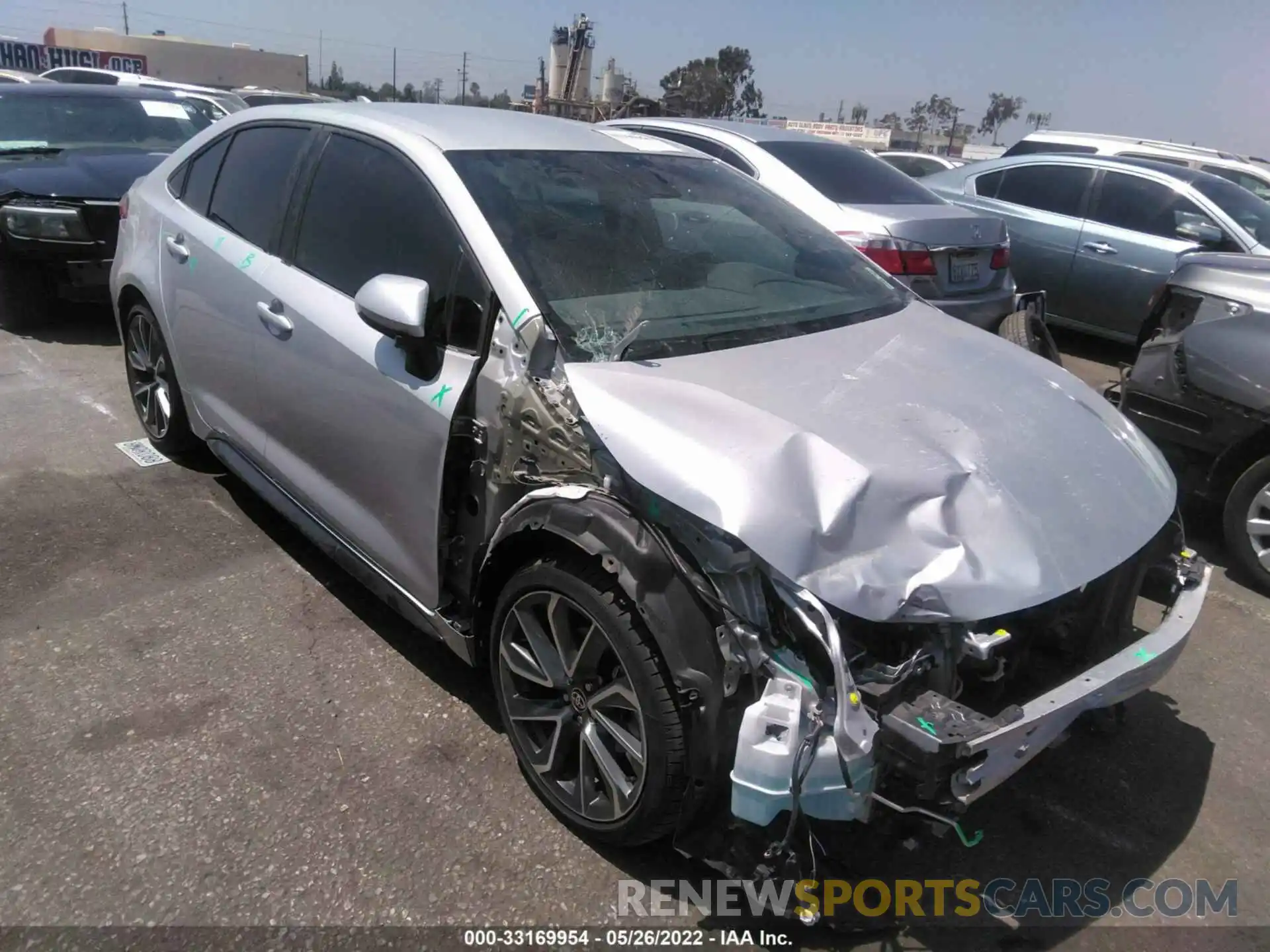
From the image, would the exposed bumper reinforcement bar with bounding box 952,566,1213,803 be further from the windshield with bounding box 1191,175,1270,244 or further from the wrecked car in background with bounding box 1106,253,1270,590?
the windshield with bounding box 1191,175,1270,244

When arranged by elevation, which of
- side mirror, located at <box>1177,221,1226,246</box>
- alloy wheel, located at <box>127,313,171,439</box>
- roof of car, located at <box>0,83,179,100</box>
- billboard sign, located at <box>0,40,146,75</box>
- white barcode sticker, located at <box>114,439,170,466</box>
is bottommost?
billboard sign, located at <box>0,40,146,75</box>

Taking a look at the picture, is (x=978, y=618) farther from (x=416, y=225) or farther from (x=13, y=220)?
(x=13, y=220)

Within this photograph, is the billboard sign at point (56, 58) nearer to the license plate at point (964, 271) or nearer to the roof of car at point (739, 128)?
the roof of car at point (739, 128)

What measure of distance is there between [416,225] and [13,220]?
496cm

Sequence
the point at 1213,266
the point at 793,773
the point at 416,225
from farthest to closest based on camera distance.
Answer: the point at 1213,266 < the point at 416,225 < the point at 793,773

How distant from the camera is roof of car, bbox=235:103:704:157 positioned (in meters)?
3.09

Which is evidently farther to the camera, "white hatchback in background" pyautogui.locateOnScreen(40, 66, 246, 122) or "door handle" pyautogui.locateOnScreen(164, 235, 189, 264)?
"white hatchback in background" pyautogui.locateOnScreen(40, 66, 246, 122)

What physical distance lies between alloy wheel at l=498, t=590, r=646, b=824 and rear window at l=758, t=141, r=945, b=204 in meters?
4.49

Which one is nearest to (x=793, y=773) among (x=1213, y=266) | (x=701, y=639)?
(x=701, y=639)

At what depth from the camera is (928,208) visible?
248 inches

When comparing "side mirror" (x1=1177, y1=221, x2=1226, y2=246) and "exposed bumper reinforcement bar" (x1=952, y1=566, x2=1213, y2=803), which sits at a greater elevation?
"side mirror" (x1=1177, y1=221, x2=1226, y2=246)

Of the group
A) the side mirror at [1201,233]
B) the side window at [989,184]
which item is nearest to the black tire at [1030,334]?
the side mirror at [1201,233]

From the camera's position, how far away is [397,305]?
2.61 m

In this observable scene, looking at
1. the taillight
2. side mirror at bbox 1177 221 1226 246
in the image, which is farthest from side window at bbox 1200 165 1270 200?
the taillight
